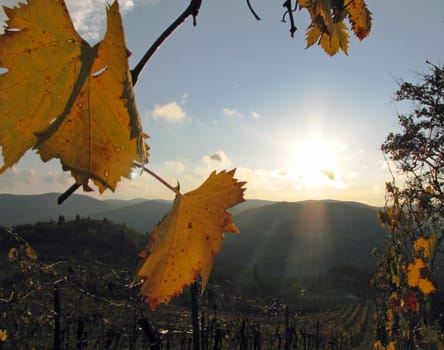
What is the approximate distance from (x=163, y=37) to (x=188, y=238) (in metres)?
0.24

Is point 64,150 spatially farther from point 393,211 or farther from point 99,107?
point 393,211

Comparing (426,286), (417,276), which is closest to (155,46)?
(426,286)

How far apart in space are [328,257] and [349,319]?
28.2 metres

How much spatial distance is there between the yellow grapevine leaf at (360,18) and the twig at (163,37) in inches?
19.4

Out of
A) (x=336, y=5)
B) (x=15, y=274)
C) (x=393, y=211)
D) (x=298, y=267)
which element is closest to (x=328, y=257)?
(x=298, y=267)

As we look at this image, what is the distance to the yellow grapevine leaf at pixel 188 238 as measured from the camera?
452 millimetres

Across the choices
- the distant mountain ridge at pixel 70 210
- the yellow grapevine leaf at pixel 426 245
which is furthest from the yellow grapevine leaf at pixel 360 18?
the distant mountain ridge at pixel 70 210

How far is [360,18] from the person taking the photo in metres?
0.80

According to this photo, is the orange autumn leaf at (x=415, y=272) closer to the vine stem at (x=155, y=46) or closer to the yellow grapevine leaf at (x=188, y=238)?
the yellow grapevine leaf at (x=188, y=238)

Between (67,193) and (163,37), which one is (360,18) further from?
(67,193)

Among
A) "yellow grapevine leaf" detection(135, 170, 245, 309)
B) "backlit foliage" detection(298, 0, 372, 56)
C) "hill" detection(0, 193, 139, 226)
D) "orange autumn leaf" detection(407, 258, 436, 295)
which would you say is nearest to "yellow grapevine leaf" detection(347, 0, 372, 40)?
"backlit foliage" detection(298, 0, 372, 56)

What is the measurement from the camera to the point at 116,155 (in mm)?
338

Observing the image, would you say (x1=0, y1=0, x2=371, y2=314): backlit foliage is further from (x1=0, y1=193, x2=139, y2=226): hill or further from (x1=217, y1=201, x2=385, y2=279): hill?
(x1=0, y1=193, x2=139, y2=226): hill

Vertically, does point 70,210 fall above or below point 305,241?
above
